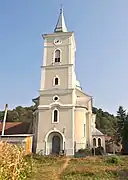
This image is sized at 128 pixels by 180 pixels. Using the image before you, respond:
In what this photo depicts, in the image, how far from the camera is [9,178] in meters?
5.08

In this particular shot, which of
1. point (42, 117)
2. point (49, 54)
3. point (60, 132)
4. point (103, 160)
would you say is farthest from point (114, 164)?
point (49, 54)

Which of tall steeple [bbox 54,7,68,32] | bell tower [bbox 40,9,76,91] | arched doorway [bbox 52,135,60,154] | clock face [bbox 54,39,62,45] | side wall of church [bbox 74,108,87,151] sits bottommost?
arched doorway [bbox 52,135,60,154]

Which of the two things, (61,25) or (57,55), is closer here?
(57,55)

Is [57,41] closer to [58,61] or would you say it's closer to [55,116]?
[58,61]

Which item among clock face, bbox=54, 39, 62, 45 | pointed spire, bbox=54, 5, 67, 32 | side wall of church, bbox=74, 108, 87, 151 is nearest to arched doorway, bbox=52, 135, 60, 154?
side wall of church, bbox=74, 108, 87, 151

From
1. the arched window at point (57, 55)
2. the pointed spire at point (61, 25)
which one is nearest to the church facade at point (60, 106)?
the arched window at point (57, 55)

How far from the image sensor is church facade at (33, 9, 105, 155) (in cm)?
3008

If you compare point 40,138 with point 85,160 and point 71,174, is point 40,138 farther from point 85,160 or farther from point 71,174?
point 71,174

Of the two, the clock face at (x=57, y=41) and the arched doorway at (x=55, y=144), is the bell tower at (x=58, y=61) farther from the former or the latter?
the arched doorway at (x=55, y=144)

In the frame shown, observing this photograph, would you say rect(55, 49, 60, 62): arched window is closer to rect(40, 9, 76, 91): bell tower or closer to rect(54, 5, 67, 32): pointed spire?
rect(40, 9, 76, 91): bell tower

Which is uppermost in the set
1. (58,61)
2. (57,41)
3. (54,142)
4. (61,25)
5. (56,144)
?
(61,25)

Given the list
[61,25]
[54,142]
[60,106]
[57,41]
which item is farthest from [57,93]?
[61,25]

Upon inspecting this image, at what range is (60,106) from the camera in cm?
3117

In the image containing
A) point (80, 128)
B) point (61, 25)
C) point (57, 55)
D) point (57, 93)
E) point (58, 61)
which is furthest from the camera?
point (61, 25)
